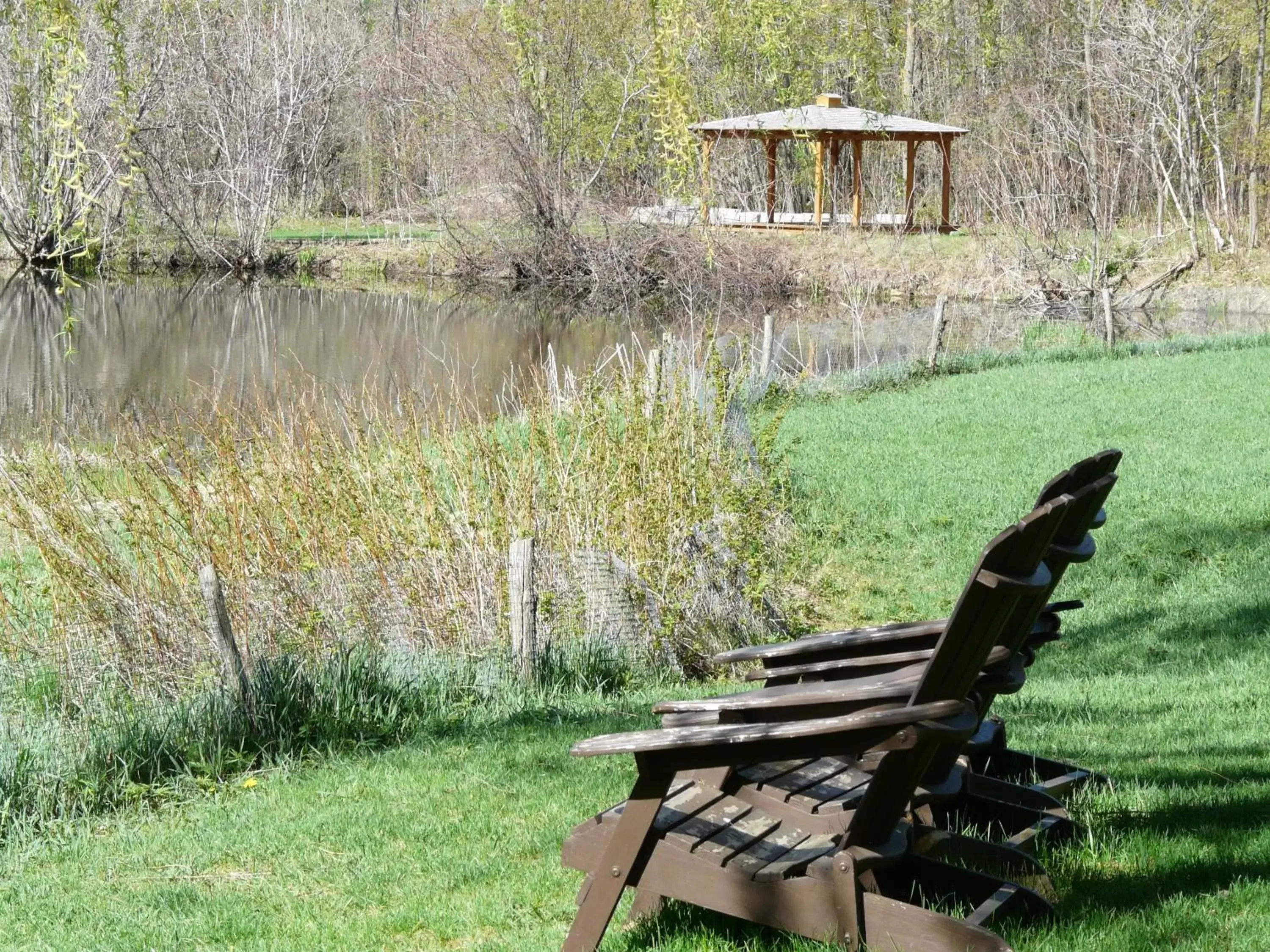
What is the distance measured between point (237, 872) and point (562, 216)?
33.6 meters

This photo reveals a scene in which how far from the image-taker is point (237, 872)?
13.5ft

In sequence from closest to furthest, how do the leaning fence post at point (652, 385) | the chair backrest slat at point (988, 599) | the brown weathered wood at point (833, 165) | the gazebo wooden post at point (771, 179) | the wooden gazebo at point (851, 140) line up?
the chair backrest slat at point (988, 599)
the leaning fence post at point (652, 385)
the wooden gazebo at point (851, 140)
the brown weathered wood at point (833, 165)
the gazebo wooden post at point (771, 179)

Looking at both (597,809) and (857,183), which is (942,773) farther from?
(857,183)

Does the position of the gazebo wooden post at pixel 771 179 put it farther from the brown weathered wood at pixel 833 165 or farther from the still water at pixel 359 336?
the still water at pixel 359 336

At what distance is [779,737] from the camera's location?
265 centimetres

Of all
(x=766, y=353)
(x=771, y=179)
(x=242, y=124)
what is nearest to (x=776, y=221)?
(x=771, y=179)

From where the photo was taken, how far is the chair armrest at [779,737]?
2.60 metres

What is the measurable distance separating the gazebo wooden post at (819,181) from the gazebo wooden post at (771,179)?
1.13m

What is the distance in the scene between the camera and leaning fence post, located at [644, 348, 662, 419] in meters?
9.29

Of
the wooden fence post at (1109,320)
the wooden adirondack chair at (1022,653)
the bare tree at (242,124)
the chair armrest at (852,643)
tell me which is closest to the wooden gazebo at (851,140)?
the bare tree at (242,124)

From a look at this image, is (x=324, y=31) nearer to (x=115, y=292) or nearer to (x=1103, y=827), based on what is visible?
(x=115, y=292)

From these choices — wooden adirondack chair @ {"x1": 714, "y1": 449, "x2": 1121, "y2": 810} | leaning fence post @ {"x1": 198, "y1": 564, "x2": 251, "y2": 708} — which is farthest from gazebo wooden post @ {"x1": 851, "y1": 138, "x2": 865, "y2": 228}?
wooden adirondack chair @ {"x1": 714, "y1": 449, "x2": 1121, "y2": 810}

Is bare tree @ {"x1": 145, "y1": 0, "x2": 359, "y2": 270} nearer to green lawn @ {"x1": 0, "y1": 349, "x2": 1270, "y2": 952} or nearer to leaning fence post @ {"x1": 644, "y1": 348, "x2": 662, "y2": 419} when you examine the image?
leaning fence post @ {"x1": 644, "y1": 348, "x2": 662, "y2": 419}

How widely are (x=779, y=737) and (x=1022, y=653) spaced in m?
1.02
